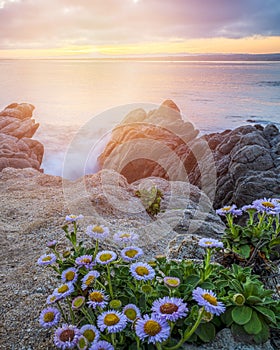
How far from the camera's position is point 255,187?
9727mm

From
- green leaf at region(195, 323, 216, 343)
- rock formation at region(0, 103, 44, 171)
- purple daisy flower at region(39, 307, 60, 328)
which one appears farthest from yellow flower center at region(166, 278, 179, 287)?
rock formation at region(0, 103, 44, 171)

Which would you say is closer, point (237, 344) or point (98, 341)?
point (98, 341)

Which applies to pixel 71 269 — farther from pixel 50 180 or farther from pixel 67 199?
pixel 50 180

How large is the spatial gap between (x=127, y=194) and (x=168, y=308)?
5.59 meters

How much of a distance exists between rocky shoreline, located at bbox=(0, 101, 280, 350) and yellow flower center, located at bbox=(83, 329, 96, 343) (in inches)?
29.2

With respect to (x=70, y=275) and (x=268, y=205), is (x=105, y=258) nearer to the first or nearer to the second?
(x=70, y=275)

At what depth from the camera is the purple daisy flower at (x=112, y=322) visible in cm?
183

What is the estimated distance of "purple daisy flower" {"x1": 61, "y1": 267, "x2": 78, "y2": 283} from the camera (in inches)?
88.8

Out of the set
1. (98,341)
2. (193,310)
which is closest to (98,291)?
(98,341)

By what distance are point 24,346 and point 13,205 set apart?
4.26 metres

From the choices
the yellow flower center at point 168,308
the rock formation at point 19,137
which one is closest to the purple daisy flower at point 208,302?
the yellow flower center at point 168,308

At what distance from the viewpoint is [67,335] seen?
197 cm

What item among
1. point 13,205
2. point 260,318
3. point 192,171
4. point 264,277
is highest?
point 260,318

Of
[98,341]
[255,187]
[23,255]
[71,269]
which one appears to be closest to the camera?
[98,341]
